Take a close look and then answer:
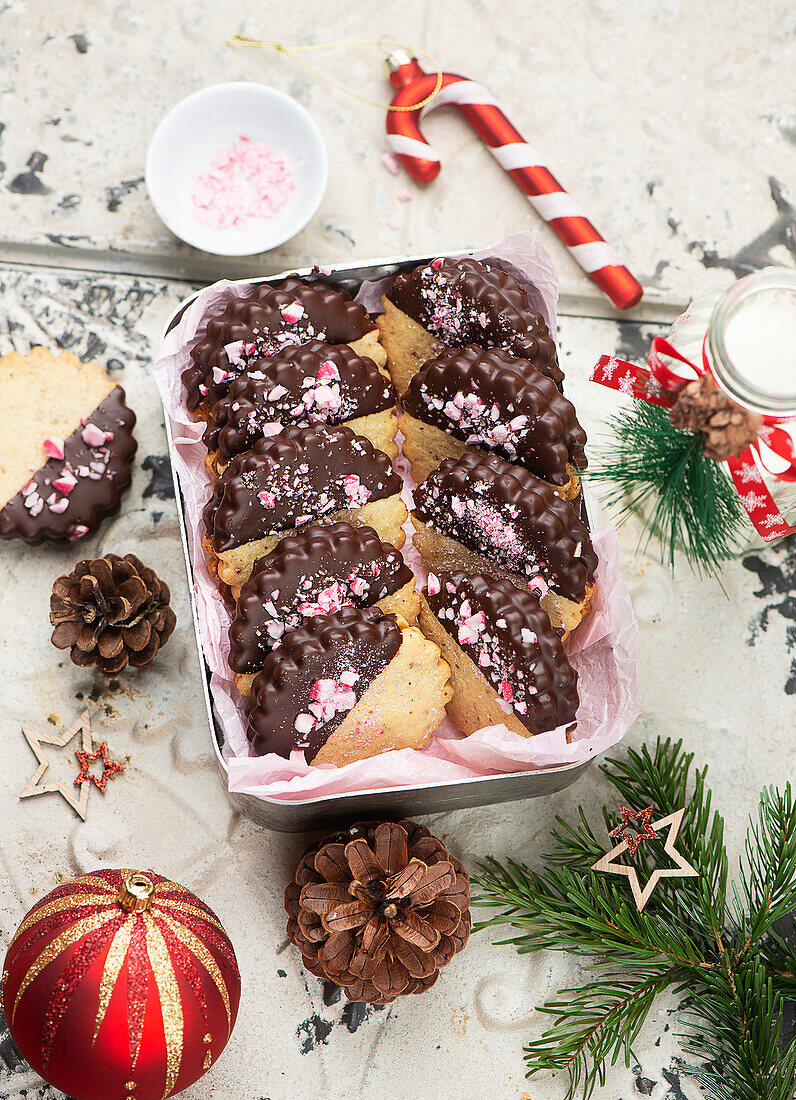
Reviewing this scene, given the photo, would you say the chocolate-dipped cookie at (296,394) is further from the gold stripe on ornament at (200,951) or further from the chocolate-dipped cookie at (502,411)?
the gold stripe on ornament at (200,951)

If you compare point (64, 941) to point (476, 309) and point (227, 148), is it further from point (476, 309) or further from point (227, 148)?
point (227, 148)

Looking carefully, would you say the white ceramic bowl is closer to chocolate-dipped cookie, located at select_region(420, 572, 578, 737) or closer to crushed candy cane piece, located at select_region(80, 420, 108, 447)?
crushed candy cane piece, located at select_region(80, 420, 108, 447)

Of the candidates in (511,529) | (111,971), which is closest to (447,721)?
(511,529)

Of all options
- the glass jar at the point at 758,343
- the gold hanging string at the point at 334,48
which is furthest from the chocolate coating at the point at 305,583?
the gold hanging string at the point at 334,48

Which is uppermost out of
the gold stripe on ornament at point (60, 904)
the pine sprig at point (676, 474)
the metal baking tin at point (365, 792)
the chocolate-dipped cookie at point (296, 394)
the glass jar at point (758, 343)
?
the glass jar at point (758, 343)

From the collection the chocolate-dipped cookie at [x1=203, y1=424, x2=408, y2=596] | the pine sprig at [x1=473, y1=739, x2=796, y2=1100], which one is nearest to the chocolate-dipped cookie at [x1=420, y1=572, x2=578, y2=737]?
the chocolate-dipped cookie at [x1=203, y1=424, x2=408, y2=596]

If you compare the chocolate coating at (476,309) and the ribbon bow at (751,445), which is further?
the chocolate coating at (476,309)

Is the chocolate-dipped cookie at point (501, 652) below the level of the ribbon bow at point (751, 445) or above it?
below

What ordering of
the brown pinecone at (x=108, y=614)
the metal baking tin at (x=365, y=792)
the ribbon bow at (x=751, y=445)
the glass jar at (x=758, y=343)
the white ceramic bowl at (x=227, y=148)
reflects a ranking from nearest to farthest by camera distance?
the glass jar at (x=758, y=343)
the ribbon bow at (x=751, y=445)
the metal baking tin at (x=365, y=792)
the brown pinecone at (x=108, y=614)
the white ceramic bowl at (x=227, y=148)
